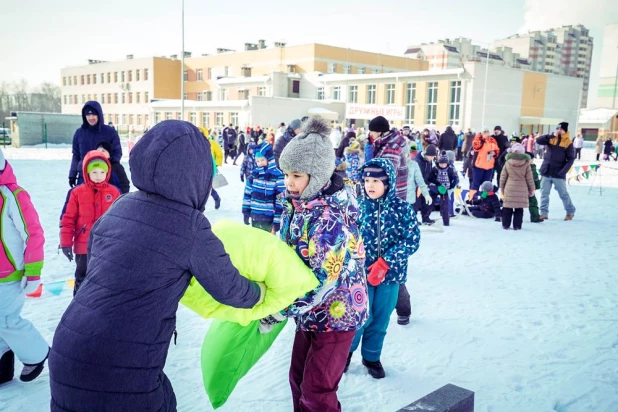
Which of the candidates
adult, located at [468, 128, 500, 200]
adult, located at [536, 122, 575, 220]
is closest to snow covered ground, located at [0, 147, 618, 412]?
adult, located at [536, 122, 575, 220]

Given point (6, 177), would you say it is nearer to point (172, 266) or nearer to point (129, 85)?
point (172, 266)

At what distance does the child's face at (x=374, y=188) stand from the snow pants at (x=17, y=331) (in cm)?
249

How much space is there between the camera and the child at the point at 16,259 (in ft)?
10.0

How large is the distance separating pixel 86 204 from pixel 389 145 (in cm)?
347

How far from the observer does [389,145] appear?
232 inches

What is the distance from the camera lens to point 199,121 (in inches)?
1895

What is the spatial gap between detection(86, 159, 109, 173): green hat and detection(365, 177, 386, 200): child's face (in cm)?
244

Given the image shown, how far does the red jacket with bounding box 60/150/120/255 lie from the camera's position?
4281 mm

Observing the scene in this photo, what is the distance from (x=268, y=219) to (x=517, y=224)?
4.98 m

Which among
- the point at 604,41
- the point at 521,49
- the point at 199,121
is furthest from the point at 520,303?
the point at 521,49

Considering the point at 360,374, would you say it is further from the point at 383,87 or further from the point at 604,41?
the point at 604,41

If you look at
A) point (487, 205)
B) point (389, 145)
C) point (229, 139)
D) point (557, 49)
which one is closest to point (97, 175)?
point (389, 145)

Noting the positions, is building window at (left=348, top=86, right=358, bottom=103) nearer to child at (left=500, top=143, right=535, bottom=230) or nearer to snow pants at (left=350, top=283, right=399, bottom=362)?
child at (left=500, top=143, right=535, bottom=230)

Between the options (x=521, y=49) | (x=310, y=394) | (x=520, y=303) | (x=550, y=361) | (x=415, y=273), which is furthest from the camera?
(x=521, y=49)
